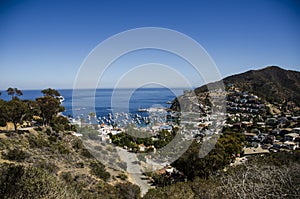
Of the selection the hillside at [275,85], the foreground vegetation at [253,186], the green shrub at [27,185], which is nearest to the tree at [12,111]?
the green shrub at [27,185]

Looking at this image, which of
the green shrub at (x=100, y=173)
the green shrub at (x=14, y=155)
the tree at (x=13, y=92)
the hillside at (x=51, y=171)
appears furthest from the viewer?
the tree at (x=13, y=92)

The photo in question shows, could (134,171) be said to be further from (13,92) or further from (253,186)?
(13,92)

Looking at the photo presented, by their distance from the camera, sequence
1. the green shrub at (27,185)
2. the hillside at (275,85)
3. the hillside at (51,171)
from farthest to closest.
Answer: the hillside at (275,85)
the hillside at (51,171)
the green shrub at (27,185)

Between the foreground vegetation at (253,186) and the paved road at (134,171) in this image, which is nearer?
the foreground vegetation at (253,186)

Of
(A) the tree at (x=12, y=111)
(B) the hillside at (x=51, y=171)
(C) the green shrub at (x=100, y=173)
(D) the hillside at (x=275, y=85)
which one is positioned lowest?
(C) the green shrub at (x=100, y=173)

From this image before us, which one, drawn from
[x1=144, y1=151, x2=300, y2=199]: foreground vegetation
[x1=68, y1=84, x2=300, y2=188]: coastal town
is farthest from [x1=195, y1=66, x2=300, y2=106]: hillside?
[x1=144, y1=151, x2=300, y2=199]: foreground vegetation

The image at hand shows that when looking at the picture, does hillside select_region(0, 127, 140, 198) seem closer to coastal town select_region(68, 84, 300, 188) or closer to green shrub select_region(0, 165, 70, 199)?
green shrub select_region(0, 165, 70, 199)

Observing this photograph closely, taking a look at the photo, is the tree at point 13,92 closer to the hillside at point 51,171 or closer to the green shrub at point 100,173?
the hillside at point 51,171
